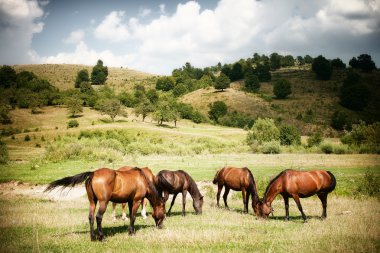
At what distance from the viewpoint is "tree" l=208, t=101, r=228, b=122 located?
117125mm

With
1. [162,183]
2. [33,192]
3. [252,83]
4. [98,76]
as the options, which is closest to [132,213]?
[162,183]

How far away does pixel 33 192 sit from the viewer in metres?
24.1

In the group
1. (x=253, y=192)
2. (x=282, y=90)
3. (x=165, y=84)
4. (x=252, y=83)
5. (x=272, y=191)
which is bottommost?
(x=253, y=192)

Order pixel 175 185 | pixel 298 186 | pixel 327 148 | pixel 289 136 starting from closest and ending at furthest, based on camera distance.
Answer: pixel 298 186, pixel 175 185, pixel 327 148, pixel 289 136

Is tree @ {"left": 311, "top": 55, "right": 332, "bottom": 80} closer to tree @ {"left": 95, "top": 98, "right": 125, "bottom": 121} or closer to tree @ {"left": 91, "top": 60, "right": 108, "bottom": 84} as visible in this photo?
tree @ {"left": 95, "top": 98, "right": 125, "bottom": 121}

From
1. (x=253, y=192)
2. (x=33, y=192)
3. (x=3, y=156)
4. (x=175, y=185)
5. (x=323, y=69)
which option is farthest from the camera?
(x=323, y=69)

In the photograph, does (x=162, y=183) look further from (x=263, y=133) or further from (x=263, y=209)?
(x=263, y=133)

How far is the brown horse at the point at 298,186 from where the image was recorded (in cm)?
1386

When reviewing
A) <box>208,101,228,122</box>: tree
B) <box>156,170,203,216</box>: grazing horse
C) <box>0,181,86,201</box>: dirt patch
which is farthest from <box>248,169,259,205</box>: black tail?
<box>208,101,228,122</box>: tree

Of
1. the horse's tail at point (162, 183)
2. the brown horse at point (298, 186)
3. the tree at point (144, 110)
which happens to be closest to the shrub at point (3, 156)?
the horse's tail at point (162, 183)

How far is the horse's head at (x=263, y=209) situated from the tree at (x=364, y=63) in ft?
538

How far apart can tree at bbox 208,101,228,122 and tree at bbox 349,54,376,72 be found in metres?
82.9

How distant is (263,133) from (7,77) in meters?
111

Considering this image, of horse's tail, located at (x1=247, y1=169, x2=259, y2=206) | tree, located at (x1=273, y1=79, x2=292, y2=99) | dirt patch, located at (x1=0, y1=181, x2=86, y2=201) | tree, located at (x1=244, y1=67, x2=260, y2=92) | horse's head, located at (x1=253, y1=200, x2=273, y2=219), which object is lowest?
dirt patch, located at (x1=0, y1=181, x2=86, y2=201)
